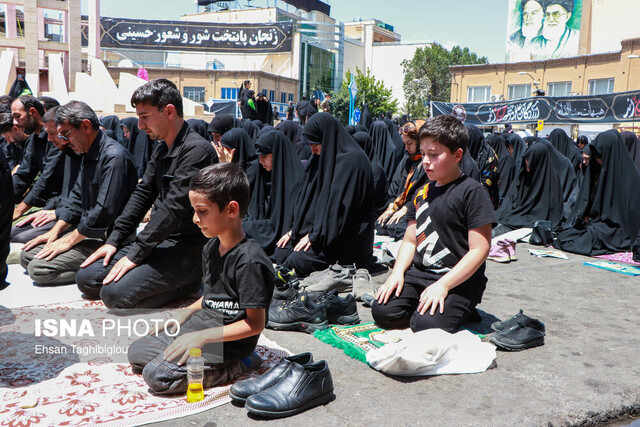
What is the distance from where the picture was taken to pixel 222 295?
2561 millimetres

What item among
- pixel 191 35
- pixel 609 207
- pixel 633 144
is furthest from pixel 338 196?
pixel 191 35

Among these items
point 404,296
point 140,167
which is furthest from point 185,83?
point 404,296

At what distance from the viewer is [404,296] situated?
344cm

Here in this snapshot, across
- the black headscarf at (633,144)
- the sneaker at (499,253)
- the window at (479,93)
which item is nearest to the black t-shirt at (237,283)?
the sneaker at (499,253)

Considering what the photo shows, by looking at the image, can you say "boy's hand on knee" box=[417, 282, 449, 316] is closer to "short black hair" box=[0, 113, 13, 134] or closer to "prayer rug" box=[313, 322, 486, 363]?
"prayer rug" box=[313, 322, 486, 363]

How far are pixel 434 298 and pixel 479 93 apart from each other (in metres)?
39.3

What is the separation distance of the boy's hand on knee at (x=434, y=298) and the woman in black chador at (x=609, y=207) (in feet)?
12.3

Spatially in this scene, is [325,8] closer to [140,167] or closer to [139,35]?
[139,35]

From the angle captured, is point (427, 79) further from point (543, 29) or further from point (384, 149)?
point (384, 149)

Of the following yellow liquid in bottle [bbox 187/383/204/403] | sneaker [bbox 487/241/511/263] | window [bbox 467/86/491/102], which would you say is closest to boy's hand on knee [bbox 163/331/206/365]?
yellow liquid in bottle [bbox 187/383/204/403]

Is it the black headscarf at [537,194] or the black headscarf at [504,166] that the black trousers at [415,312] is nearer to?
the black headscarf at [537,194]

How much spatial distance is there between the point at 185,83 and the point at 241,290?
1602 inches

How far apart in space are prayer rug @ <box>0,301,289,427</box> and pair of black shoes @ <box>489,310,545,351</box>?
1.31 m

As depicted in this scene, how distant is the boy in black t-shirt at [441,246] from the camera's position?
315 cm
